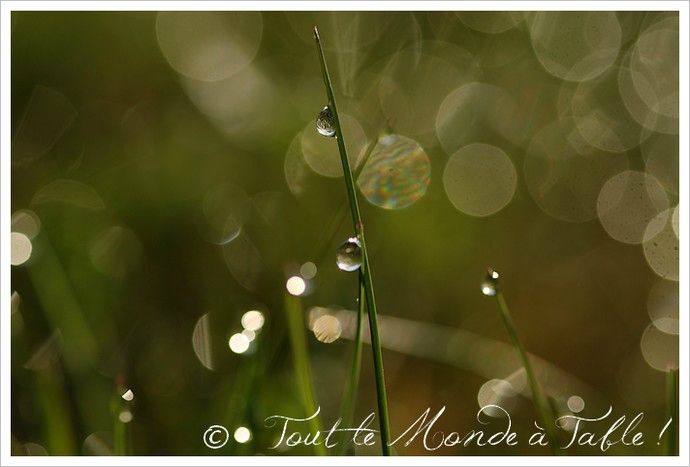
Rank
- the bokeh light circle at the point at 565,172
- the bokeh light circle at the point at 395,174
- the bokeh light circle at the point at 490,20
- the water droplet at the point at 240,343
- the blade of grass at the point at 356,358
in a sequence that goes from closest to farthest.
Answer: the blade of grass at the point at 356,358
the water droplet at the point at 240,343
the bokeh light circle at the point at 395,174
the bokeh light circle at the point at 565,172
the bokeh light circle at the point at 490,20

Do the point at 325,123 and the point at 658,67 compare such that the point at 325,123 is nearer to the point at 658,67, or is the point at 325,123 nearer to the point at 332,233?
the point at 332,233

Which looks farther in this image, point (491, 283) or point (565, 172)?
point (565, 172)

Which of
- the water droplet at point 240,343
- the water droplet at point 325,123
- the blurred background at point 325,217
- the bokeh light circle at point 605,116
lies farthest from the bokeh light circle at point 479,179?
the water droplet at point 325,123

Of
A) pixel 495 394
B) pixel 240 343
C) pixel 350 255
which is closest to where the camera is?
pixel 350 255

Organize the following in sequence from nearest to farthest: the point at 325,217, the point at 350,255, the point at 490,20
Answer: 1. the point at 350,255
2. the point at 325,217
3. the point at 490,20

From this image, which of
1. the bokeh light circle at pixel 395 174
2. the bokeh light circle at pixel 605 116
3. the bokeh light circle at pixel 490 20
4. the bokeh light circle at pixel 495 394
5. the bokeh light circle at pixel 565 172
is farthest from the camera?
the bokeh light circle at pixel 490 20

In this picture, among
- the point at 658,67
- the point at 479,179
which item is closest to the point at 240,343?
the point at 479,179

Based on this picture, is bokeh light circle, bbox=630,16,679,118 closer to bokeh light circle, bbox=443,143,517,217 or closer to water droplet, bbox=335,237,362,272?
bokeh light circle, bbox=443,143,517,217

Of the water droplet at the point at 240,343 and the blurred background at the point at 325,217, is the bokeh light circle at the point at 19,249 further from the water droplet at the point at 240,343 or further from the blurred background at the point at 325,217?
the water droplet at the point at 240,343
